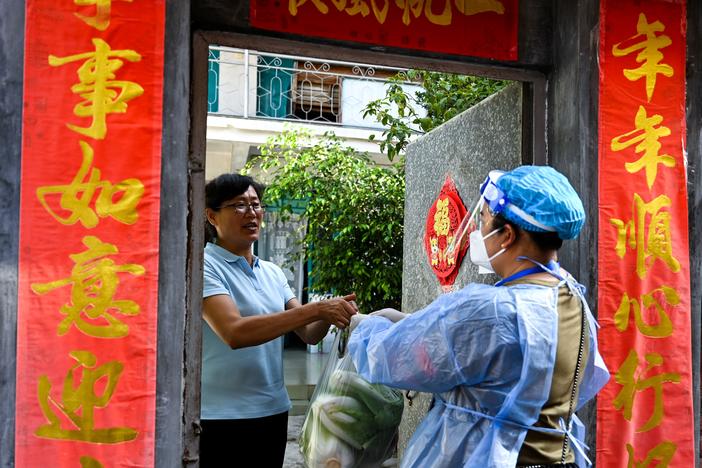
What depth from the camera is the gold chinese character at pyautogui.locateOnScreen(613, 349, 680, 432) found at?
2371 mm

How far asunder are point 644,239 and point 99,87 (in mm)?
2064

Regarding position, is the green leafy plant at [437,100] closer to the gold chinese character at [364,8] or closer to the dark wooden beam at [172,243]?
the gold chinese character at [364,8]

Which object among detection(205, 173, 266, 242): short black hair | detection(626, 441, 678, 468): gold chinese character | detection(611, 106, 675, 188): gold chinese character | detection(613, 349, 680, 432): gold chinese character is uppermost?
detection(611, 106, 675, 188): gold chinese character

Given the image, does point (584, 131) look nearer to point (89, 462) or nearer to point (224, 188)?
point (224, 188)

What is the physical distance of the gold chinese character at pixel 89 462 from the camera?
1813 millimetres

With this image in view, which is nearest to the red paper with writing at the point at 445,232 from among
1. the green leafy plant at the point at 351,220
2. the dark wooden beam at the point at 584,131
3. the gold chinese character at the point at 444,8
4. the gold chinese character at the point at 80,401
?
the dark wooden beam at the point at 584,131

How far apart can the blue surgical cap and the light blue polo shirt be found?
1247mm

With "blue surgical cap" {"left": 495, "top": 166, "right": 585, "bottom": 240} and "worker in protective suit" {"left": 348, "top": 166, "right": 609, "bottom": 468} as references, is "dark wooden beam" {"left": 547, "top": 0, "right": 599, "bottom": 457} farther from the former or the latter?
"blue surgical cap" {"left": 495, "top": 166, "right": 585, "bottom": 240}

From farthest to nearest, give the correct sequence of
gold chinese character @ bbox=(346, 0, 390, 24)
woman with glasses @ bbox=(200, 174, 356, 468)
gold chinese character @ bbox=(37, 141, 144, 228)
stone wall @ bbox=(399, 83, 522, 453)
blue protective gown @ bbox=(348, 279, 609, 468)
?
stone wall @ bbox=(399, 83, 522, 453) < woman with glasses @ bbox=(200, 174, 356, 468) < gold chinese character @ bbox=(346, 0, 390, 24) < gold chinese character @ bbox=(37, 141, 144, 228) < blue protective gown @ bbox=(348, 279, 609, 468)

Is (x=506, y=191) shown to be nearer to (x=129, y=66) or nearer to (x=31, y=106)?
(x=129, y=66)

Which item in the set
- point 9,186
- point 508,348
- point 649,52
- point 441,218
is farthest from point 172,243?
point 441,218

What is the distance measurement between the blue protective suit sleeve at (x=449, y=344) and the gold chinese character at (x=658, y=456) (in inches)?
46.2

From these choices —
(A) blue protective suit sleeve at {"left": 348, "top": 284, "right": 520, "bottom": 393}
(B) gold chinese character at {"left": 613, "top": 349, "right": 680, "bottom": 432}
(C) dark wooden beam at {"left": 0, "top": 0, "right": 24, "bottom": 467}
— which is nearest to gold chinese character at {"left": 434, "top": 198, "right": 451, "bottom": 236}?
(B) gold chinese character at {"left": 613, "top": 349, "right": 680, "bottom": 432}

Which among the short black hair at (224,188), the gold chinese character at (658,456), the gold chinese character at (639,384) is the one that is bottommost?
the gold chinese character at (658,456)
